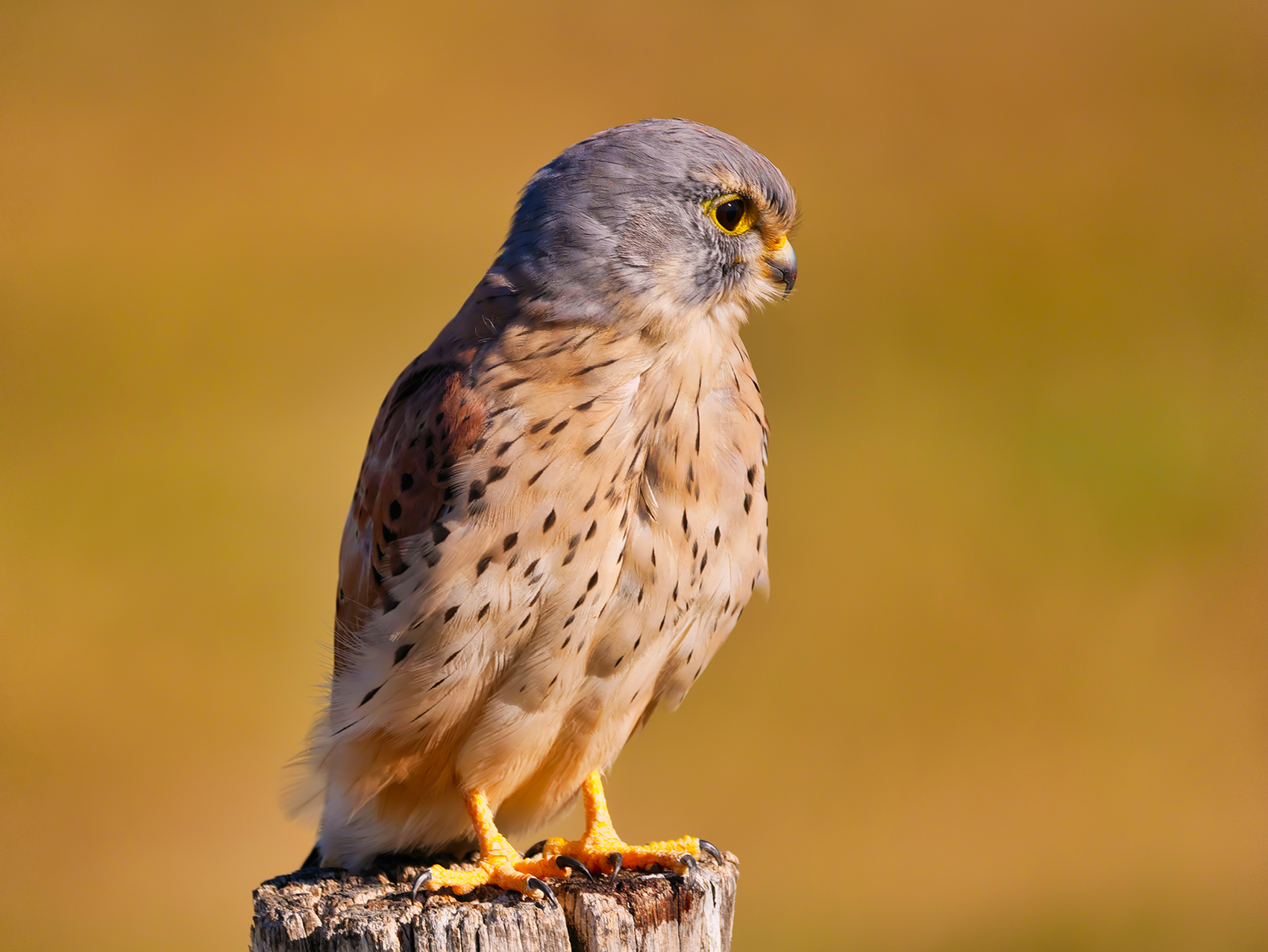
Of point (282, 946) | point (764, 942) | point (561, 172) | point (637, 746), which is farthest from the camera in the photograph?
point (637, 746)

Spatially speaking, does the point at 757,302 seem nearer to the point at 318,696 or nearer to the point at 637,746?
the point at 318,696

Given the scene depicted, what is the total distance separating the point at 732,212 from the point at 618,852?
1.63m

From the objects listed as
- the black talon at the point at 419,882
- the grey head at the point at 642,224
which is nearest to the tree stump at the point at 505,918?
the black talon at the point at 419,882

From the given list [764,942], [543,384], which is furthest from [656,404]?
[764,942]

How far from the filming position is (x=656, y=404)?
2574mm

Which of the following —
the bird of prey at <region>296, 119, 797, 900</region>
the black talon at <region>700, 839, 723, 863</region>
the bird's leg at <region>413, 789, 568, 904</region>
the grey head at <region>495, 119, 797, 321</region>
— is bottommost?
the bird's leg at <region>413, 789, 568, 904</region>

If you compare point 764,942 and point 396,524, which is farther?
point 764,942

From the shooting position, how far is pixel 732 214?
8.71 feet

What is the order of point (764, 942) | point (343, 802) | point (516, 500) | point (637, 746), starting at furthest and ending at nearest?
point (637, 746)
point (764, 942)
point (343, 802)
point (516, 500)

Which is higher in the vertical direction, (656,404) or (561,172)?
(561,172)

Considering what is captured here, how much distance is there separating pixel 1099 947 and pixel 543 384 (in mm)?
6905

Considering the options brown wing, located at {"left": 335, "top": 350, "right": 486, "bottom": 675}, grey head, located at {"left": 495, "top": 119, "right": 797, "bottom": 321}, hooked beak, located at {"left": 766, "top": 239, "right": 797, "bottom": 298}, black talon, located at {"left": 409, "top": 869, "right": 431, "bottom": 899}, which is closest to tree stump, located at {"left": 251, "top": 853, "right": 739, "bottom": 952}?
black talon, located at {"left": 409, "top": 869, "right": 431, "bottom": 899}

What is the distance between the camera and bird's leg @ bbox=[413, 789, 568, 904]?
2.43 meters

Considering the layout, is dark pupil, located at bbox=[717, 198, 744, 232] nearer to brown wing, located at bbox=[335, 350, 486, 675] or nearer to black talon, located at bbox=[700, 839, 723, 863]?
brown wing, located at bbox=[335, 350, 486, 675]
